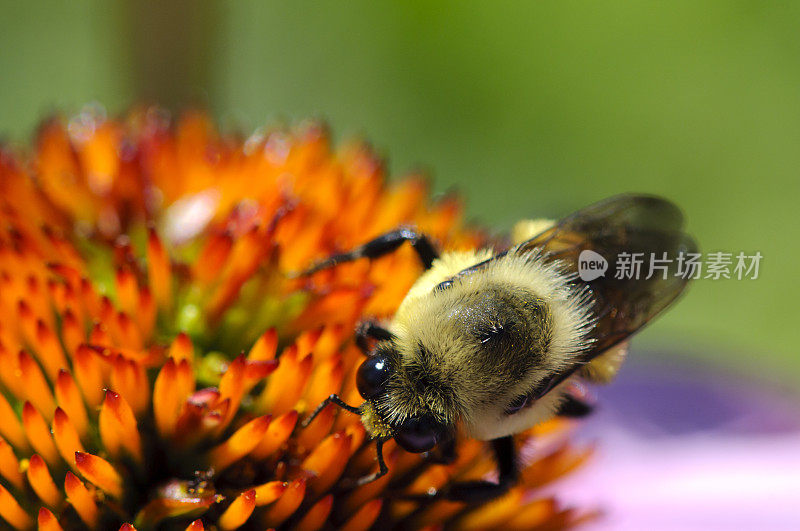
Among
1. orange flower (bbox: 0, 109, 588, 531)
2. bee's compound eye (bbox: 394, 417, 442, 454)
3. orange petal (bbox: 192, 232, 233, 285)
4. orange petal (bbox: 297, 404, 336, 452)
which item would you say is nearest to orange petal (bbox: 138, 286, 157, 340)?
orange flower (bbox: 0, 109, 588, 531)

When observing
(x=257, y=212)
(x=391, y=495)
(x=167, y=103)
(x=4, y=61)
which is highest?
(x=4, y=61)

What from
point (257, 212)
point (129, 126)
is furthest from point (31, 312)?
point (129, 126)

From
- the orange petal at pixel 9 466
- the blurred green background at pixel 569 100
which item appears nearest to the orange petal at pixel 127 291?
the orange petal at pixel 9 466

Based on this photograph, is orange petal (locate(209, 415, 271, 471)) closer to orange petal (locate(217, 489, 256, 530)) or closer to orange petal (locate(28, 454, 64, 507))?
orange petal (locate(217, 489, 256, 530))

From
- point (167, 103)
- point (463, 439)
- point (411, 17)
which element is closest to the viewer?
point (463, 439)

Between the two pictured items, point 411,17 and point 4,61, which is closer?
point 411,17

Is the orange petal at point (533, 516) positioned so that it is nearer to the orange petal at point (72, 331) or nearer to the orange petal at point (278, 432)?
the orange petal at point (278, 432)

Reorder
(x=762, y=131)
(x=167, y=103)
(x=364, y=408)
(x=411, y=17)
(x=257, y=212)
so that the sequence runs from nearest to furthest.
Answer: (x=364, y=408), (x=257, y=212), (x=167, y=103), (x=411, y=17), (x=762, y=131)

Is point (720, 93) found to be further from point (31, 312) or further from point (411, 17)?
point (31, 312)
